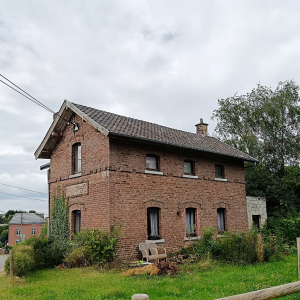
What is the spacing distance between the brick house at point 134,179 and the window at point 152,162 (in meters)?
0.04

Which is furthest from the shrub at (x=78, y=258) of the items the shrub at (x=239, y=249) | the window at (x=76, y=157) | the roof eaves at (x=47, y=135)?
the roof eaves at (x=47, y=135)

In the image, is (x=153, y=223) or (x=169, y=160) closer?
(x=153, y=223)

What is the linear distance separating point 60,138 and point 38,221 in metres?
67.5

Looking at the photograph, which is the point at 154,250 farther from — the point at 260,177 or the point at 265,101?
the point at 265,101

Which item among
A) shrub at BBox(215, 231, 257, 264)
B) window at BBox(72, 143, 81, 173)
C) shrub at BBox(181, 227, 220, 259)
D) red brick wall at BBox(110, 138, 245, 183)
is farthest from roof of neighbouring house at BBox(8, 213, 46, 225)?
shrub at BBox(215, 231, 257, 264)

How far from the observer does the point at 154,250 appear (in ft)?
45.0

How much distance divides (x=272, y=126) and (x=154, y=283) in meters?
20.7

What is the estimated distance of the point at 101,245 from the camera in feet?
41.1

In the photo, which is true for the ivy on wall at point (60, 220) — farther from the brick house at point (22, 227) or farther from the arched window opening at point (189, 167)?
the brick house at point (22, 227)

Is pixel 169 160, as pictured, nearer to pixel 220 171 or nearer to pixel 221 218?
pixel 220 171

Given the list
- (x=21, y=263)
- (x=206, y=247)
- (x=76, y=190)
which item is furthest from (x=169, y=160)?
(x=21, y=263)

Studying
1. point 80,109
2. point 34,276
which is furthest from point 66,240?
point 80,109

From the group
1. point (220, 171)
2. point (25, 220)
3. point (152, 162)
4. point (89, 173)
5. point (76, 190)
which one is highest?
point (152, 162)

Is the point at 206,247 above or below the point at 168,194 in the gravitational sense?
below
